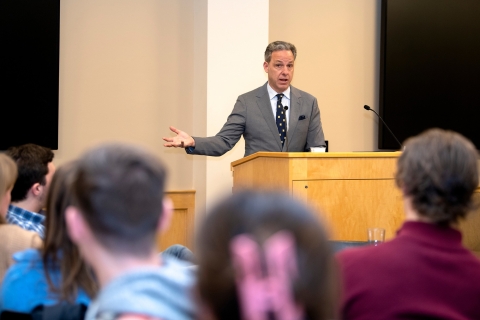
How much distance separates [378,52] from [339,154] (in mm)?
2644

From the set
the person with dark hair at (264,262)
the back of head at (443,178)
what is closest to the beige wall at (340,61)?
the back of head at (443,178)

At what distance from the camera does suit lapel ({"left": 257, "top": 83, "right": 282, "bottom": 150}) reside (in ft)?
15.2

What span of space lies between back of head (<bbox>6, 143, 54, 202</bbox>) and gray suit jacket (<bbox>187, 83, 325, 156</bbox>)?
2.01 meters

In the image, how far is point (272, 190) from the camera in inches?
31.8

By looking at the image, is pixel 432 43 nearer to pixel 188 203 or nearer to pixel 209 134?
pixel 209 134

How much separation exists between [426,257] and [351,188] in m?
2.23

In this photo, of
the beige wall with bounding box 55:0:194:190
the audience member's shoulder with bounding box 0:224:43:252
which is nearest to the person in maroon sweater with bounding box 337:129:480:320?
the audience member's shoulder with bounding box 0:224:43:252

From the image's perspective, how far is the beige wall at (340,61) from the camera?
5.85 meters

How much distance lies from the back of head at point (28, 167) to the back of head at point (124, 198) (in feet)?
5.23

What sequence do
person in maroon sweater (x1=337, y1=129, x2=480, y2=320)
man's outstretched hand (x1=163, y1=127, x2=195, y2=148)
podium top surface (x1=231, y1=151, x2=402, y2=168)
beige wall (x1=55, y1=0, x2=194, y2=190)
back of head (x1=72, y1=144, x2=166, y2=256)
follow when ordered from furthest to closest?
beige wall (x1=55, y1=0, x2=194, y2=190), man's outstretched hand (x1=163, y1=127, x2=195, y2=148), podium top surface (x1=231, y1=151, x2=402, y2=168), person in maroon sweater (x1=337, y1=129, x2=480, y2=320), back of head (x1=72, y1=144, x2=166, y2=256)

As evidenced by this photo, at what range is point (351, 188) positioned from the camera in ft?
11.9

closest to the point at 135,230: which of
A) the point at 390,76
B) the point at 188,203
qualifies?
the point at 188,203

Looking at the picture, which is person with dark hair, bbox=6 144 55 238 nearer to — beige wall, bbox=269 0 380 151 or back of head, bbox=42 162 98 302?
back of head, bbox=42 162 98 302

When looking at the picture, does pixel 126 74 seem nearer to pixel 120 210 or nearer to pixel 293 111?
pixel 293 111
